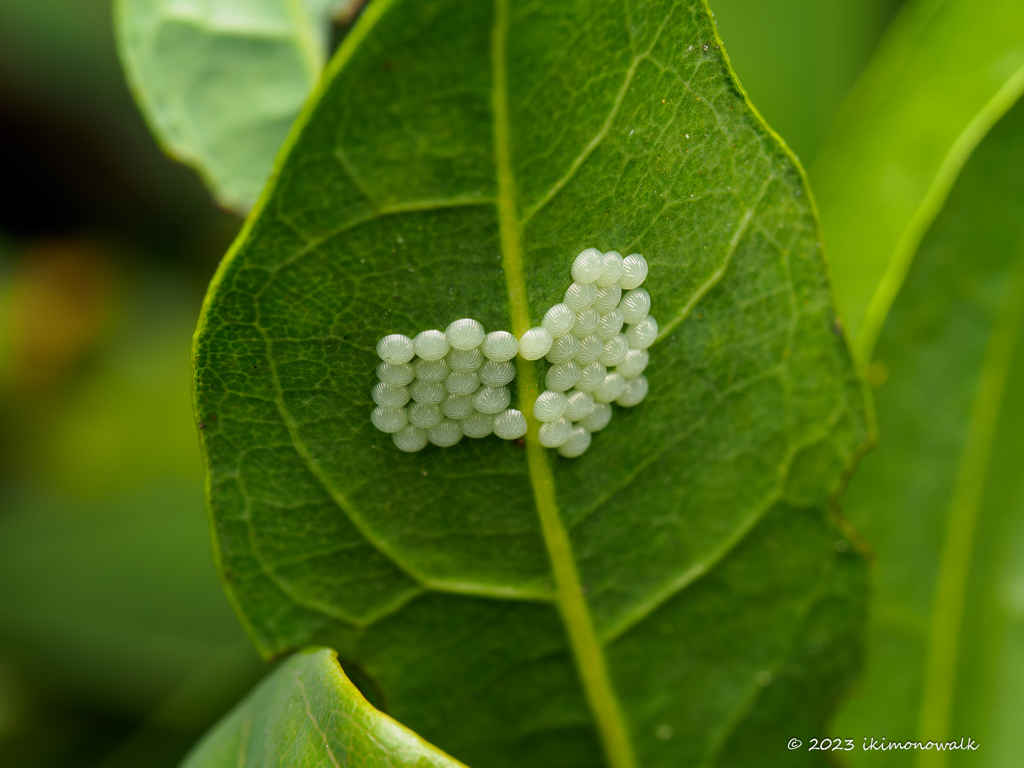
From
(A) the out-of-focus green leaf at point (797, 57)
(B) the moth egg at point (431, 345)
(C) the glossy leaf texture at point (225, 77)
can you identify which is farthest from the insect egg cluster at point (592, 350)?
(A) the out-of-focus green leaf at point (797, 57)

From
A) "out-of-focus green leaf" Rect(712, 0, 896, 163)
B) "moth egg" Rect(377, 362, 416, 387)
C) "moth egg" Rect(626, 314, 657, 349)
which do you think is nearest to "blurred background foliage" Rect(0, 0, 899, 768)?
"out-of-focus green leaf" Rect(712, 0, 896, 163)

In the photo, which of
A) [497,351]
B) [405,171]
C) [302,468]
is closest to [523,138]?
[405,171]

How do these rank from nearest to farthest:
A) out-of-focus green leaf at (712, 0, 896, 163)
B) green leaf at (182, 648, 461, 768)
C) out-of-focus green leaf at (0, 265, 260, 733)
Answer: green leaf at (182, 648, 461, 768)
out-of-focus green leaf at (712, 0, 896, 163)
out-of-focus green leaf at (0, 265, 260, 733)

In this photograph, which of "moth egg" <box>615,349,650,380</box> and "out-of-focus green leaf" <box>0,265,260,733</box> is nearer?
"moth egg" <box>615,349,650,380</box>

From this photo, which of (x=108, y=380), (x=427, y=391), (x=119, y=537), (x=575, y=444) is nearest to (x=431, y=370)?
(x=427, y=391)

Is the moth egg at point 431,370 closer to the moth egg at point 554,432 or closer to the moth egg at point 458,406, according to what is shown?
the moth egg at point 458,406

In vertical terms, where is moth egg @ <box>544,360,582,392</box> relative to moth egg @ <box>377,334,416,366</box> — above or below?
above

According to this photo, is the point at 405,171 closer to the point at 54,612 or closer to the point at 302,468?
the point at 302,468

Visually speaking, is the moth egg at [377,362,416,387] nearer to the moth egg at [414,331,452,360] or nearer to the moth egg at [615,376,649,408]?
the moth egg at [414,331,452,360]

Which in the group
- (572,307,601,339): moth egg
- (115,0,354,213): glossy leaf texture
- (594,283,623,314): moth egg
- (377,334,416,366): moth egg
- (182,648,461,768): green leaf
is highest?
(115,0,354,213): glossy leaf texture
